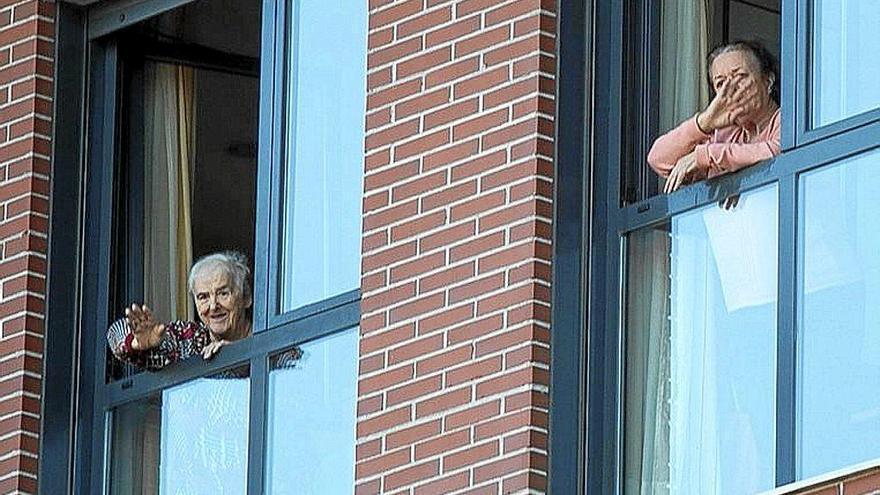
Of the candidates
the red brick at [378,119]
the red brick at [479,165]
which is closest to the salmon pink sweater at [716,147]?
the red brick at [479,165]

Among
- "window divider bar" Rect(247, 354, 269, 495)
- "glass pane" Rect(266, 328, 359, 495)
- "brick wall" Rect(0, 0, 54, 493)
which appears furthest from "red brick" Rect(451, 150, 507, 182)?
"brick wall" Rect(0, 0, 54, 493)

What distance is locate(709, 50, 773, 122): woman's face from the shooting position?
10711 mm

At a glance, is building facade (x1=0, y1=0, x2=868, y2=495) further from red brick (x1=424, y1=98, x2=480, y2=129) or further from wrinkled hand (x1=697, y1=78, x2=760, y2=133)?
wrinkled hand (x1=697, y1=78, x2=760, y2=133)

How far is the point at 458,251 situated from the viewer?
1116 cm

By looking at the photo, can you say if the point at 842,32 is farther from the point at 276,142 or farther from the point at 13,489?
the point at 13,489

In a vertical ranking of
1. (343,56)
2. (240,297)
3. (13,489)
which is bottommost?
(13,489)

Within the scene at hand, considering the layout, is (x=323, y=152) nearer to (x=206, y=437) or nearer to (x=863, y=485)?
(x=206, y=437)

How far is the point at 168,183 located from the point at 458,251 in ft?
7.40

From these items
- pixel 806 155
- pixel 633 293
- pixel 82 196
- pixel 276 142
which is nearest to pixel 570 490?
pixel 633 293

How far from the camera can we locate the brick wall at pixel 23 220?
41.8 ft

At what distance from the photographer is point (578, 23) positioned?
1123cm

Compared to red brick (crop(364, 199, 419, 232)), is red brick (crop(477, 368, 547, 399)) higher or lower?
lower

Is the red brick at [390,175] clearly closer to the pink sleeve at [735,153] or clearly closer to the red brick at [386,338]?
the red brick at [386,338]

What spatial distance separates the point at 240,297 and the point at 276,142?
2.02 feet
